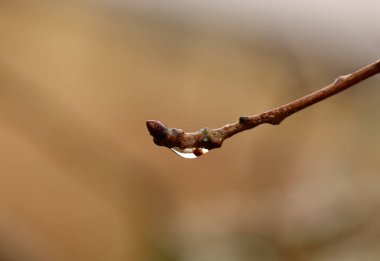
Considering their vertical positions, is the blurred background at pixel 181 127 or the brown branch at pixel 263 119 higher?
the blurred background at pixel 181 127

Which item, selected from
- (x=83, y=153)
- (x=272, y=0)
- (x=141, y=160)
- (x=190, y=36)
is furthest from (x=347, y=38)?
(x=83, y=153)

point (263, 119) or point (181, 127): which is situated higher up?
point (181, 127)

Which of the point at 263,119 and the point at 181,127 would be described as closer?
the point at 263,119

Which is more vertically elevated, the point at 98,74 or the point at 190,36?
the point at 190,36

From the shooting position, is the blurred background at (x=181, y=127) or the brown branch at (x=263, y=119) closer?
the brown branch at (x=263, y=119)

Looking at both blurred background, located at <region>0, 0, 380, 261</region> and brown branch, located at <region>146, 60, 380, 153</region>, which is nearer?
brown branch, located at <region>146, 60, 380, 153</region>

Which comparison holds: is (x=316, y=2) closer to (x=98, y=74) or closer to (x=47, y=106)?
(x=98, y=74)

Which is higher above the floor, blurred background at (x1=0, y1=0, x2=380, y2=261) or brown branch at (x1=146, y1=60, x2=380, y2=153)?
blurred background at (x1=0, y1=0, x2=380, y2=261)

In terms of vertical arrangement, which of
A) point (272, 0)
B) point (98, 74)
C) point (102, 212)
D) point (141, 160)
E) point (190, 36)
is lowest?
point (102, 212)
